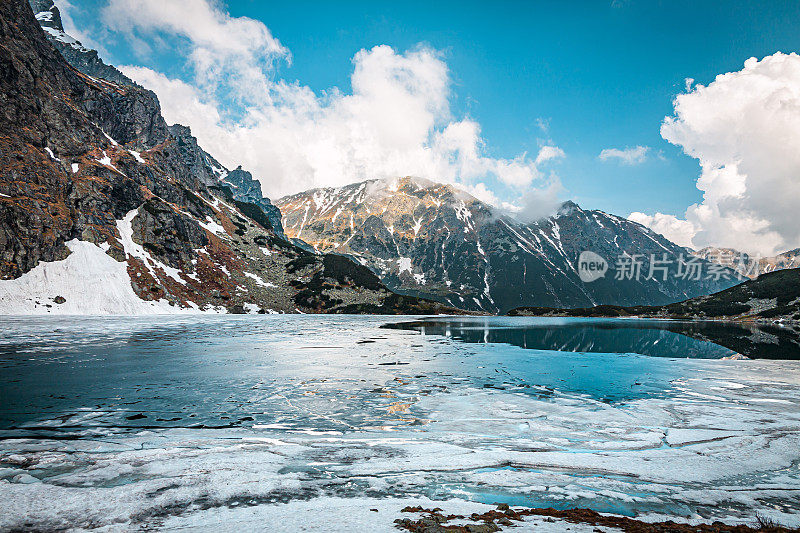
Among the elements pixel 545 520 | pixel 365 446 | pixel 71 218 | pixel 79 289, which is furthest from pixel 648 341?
pixel 71 218

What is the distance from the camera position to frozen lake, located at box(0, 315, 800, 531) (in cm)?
895

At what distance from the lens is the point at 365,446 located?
1380 centimetres

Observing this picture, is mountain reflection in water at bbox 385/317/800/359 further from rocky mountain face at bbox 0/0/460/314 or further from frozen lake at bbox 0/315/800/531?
rocky mountain face at bbox 0/0/460/314

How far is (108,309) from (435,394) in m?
147

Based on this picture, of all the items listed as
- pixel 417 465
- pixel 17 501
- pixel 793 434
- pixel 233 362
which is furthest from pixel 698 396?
pixel 233 362

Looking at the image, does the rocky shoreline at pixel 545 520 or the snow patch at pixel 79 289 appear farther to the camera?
the snow patch at pixel 79 289

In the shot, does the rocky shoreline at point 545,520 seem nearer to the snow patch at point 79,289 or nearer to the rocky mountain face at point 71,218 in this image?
the snow patch at point 79,289

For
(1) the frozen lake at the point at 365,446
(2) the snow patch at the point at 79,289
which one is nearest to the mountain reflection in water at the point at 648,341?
(1) the frozen lake at the point at 365,446

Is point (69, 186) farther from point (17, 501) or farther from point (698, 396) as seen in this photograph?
point (698, 396)

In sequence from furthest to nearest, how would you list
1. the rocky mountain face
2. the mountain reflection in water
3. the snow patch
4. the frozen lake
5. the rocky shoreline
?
the rocky mountain face, the snow patch, the mountain reflection in water, the frozen lake, the rocky shoreline

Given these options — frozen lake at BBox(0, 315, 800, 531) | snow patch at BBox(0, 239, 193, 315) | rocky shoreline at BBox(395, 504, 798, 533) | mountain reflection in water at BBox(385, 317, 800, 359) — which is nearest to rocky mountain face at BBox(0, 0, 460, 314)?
snow patch at BBox(0, 239, 193, 315)

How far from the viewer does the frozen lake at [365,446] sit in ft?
29.4

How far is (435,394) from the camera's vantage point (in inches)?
925

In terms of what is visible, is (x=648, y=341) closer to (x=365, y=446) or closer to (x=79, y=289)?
(x=365, y=446)
